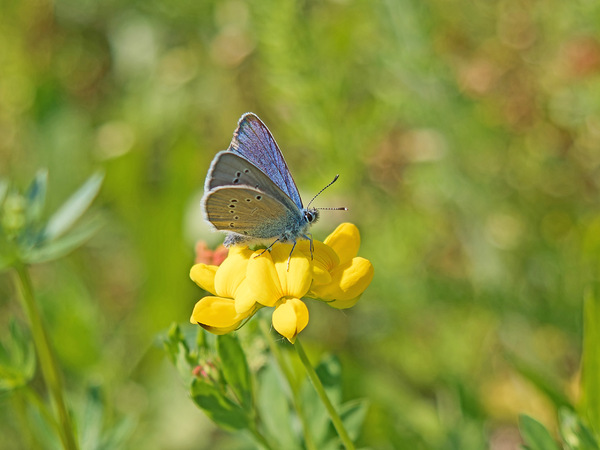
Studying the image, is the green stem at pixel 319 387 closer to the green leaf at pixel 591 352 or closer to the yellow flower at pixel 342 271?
the yellow flower at pixel 342 271

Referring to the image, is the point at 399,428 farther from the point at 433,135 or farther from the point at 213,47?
the point at 213,47

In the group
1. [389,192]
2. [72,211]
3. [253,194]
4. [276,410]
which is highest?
[253,194]

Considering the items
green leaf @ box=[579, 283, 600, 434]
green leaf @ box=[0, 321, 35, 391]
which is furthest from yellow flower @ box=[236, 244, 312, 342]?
green leaf @ box=[579, 283, 600, 434]

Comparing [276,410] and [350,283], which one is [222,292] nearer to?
[350,283]

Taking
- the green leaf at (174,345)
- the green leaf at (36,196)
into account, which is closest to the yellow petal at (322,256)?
the green leaf at (174,345)

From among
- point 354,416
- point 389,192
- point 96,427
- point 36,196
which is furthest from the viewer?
point 389,192

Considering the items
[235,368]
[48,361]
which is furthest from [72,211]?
[235,368]

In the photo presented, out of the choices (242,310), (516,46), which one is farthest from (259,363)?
(516,46)
